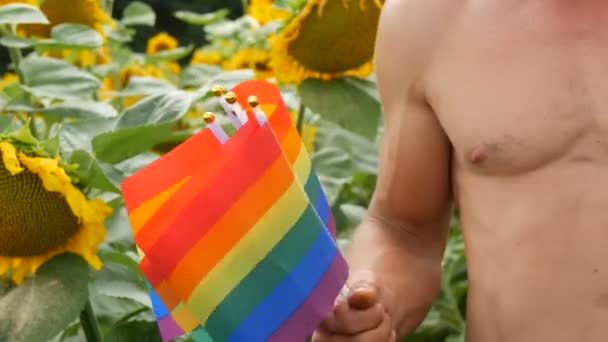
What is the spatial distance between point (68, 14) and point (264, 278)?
0.67 metres

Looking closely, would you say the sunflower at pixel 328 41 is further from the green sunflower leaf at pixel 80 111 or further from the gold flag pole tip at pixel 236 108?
the gold flag pole tip at pixel 236 108

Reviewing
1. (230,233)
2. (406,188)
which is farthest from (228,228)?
(406,188)

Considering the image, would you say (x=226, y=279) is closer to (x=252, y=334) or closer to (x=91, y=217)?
(x=252, y=334)

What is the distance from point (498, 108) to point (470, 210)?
0.08 m

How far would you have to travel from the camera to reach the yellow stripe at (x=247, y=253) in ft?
1.81

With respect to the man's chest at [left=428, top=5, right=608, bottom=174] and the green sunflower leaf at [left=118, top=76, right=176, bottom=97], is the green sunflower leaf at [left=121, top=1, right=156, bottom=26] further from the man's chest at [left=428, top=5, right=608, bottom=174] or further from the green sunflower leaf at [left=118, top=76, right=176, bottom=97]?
the man's chest at [left=428, top=5, right=608, bottom=174]

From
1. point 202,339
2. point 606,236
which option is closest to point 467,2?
point 606,236

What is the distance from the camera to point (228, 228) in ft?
1.82

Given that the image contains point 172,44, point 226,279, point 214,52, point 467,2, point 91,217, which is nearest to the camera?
point 226,279

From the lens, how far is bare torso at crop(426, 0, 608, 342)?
24.4 inches

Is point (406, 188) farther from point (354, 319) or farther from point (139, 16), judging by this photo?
point (139, 16)

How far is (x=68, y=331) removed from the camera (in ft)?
3.17

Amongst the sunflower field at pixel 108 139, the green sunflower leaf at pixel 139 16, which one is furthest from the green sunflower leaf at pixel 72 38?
the green sunflower leaf at pixel 139 16

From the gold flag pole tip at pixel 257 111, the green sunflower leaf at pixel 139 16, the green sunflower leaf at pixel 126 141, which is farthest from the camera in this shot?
the green sunflower leaf at pixel 139 16
